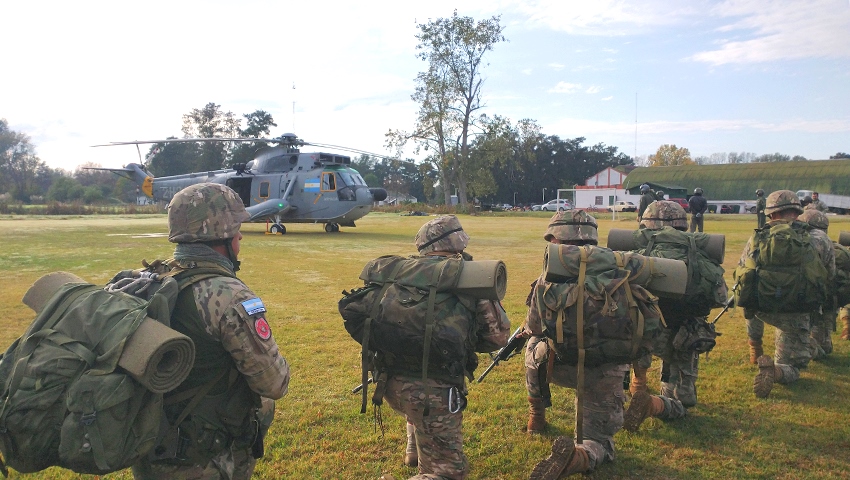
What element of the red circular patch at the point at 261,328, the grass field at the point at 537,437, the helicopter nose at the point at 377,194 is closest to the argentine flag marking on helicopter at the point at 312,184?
the helicopter nose at the point at 377,194

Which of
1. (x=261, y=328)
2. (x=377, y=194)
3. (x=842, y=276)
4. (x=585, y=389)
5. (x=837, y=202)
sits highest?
(x=377, y=194)

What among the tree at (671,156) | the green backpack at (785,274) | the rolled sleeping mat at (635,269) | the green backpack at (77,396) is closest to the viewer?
the green backpack at (77,396)

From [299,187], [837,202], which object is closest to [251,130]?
[299,187]

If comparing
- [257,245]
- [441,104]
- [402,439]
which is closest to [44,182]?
[441,104]

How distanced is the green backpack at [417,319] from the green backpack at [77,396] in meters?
1.14

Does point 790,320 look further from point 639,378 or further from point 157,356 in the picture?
point 157,356

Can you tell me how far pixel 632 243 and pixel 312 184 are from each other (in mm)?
17141

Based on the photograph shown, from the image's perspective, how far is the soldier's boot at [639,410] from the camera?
434 centimetres

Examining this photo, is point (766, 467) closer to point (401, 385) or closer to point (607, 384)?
point (607, 384)

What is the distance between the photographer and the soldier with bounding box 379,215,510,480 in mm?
3174

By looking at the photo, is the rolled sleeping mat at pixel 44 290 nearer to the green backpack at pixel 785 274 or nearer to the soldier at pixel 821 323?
the green backpack at pixel 785 274

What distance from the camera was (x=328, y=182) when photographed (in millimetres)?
20781

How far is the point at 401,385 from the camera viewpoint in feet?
10.7

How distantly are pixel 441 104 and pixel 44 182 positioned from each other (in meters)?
52.4
